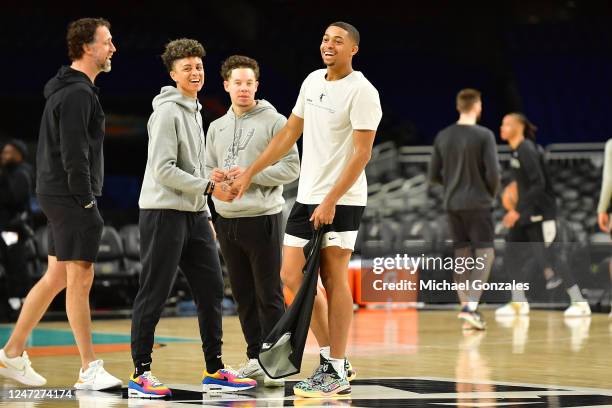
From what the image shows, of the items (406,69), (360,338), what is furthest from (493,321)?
(406,69)

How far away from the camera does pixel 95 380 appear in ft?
17.7

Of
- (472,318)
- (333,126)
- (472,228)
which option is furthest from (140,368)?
(472,228)

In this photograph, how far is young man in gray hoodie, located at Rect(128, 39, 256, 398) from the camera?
5234 millimetres

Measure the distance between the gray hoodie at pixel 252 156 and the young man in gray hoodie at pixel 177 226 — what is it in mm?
241

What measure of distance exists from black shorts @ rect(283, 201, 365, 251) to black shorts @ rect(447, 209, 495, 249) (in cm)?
444

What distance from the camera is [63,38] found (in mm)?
18500

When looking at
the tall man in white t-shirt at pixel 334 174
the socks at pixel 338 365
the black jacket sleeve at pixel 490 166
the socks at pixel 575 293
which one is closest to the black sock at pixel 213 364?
the tall man in white t-shirt at pixel 334 174

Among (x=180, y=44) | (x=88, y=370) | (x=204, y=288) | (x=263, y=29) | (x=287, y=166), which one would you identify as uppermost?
(x=263, y=29)

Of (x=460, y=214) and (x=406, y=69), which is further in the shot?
(x=406, y=69)

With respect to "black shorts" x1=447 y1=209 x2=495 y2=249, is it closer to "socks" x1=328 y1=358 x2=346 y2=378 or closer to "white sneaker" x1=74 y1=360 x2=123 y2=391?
"socks" x1=328 y1=358 x2=346 y2=378

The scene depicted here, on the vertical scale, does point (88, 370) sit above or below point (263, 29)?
below

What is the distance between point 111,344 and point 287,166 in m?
3.16

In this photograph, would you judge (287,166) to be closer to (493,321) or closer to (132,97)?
(493,321)

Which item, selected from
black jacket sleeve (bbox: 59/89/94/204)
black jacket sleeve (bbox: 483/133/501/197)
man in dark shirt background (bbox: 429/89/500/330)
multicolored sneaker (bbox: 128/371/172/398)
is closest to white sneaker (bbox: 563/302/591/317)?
man in dark shirt background (bbox: 429/89/500/330)
